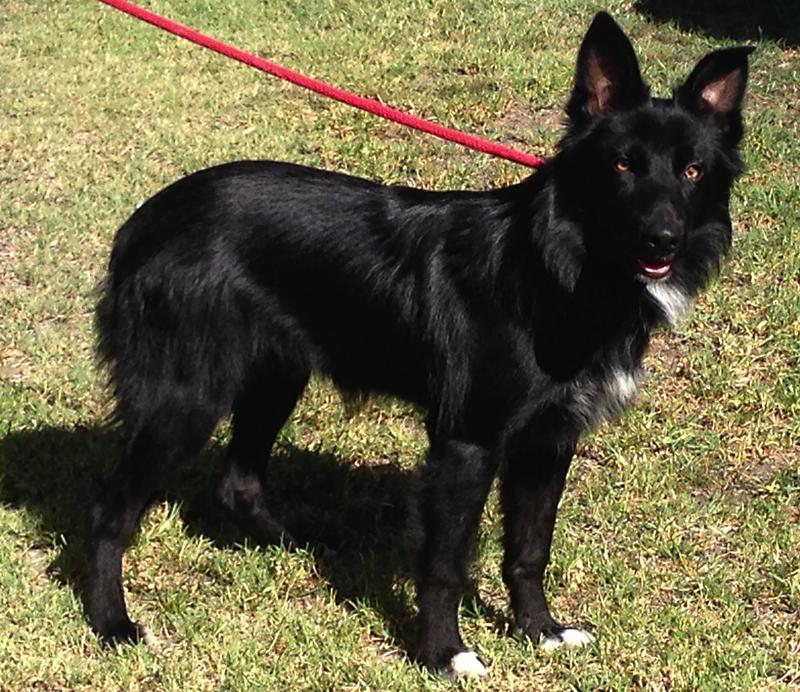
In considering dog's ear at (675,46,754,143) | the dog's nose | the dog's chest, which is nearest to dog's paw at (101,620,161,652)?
the dog's chest

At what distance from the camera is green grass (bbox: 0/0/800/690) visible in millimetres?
4332

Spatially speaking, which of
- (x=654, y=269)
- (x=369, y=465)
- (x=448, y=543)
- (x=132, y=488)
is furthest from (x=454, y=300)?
(x=369, y=465)

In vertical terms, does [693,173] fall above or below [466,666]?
above

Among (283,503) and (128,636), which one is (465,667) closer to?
(128,636)

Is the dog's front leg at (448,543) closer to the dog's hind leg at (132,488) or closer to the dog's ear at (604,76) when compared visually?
the dog's hind leg at (132,488)

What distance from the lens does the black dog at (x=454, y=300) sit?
387 centimetres

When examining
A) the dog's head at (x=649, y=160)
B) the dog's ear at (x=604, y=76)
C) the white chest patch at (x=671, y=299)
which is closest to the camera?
the dog's head at (x=649, y=160)

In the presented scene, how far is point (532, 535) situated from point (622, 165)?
1.36 m

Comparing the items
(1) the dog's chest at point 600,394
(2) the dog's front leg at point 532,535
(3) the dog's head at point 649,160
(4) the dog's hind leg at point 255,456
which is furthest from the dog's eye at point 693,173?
(4) the dog's hind leg at point 255,456

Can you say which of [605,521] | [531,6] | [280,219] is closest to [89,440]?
[280,219]

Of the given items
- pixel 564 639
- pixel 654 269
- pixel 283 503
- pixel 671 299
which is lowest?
pixel 283 503

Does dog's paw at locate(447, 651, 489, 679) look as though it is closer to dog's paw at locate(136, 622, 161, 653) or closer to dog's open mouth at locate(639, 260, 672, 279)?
dog's paw at locate(136, 622, 161, 653)

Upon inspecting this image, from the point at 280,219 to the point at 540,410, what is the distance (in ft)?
3.68

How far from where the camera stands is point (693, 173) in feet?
12.6
